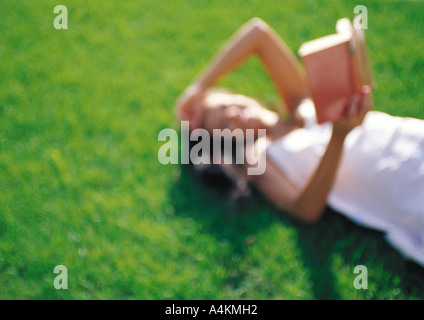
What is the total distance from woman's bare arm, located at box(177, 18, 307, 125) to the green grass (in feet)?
1.50

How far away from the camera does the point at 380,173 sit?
1.96 metres

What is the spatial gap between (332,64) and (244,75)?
163cm

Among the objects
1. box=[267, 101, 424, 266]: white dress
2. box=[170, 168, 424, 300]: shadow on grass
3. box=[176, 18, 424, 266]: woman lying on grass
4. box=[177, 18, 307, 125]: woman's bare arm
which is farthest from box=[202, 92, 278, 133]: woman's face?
box=[170, 168, 424, 300]: shadow on grass

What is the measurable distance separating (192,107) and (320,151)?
86cm

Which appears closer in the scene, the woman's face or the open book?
the open book

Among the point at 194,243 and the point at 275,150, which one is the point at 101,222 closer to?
the point at 194,243

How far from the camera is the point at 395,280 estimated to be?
2.00 metres

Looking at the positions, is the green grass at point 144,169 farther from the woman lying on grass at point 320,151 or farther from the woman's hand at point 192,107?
the woman's hand at point 192,107

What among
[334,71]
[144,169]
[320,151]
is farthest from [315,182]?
[144,169]

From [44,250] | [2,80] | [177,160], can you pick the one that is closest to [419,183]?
[177,160]

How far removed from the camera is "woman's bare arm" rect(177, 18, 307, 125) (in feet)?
8.23

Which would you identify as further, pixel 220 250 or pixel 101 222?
pixel 101 222

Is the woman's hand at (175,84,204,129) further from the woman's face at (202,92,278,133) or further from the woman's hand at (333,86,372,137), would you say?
the woman's hand at (333,86,372,137)

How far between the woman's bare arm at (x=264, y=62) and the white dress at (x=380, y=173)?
45cm
